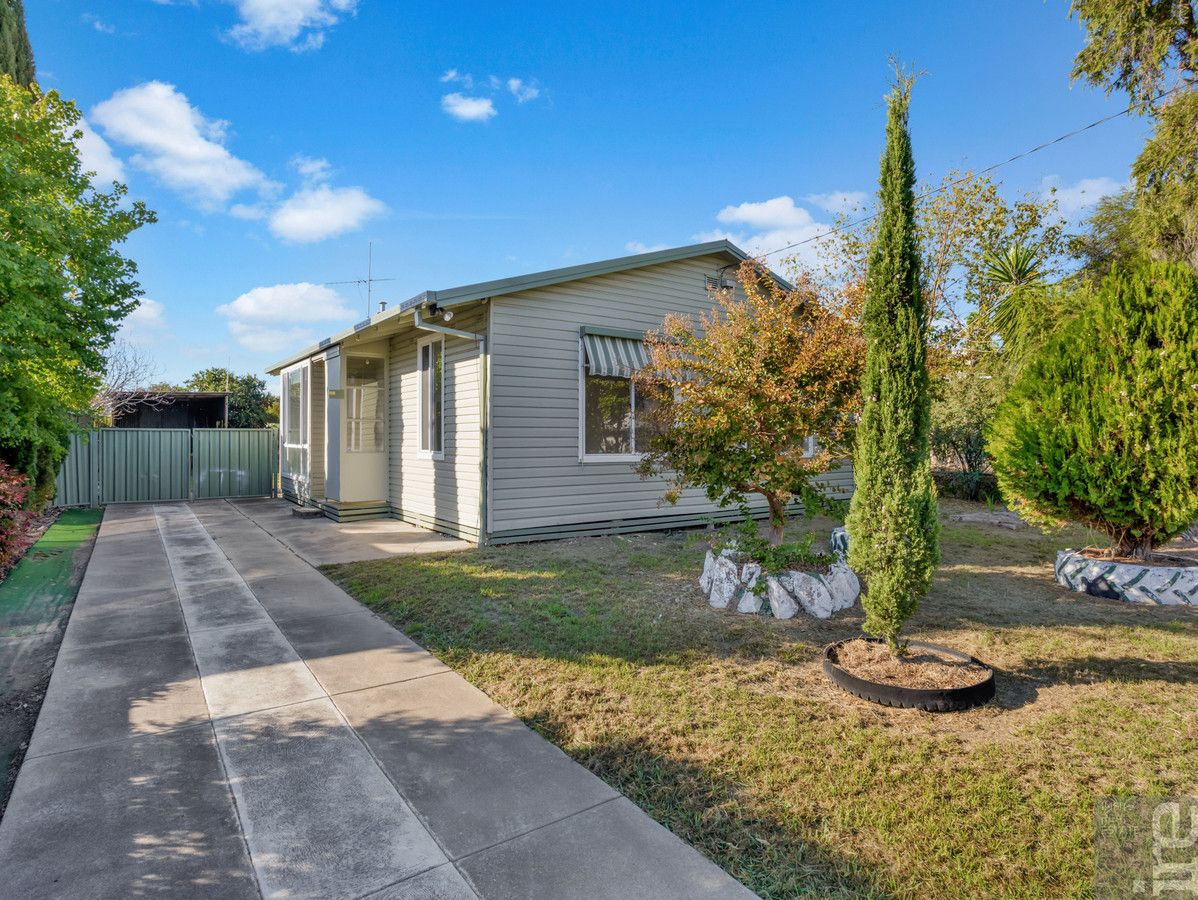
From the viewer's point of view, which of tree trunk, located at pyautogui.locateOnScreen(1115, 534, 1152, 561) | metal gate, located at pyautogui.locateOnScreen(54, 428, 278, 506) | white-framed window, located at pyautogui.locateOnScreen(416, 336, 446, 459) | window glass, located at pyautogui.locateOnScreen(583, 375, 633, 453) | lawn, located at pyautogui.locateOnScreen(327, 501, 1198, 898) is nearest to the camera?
lawn, located at pyautogui.locateOnScreen(327, 501, 1198, 898)

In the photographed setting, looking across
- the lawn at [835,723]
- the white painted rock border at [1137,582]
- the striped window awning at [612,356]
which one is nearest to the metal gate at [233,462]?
the striped window awning at [612,356]

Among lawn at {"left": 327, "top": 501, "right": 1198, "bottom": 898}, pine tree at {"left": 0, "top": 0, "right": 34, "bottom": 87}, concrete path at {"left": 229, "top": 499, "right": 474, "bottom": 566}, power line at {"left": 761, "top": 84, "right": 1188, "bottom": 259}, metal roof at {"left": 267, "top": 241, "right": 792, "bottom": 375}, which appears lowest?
lawn at {"left": 327, "top": 501, "right": 1198, "bottom": 898}

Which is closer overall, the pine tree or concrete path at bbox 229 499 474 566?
concrete path at bbox 229 499 474 566

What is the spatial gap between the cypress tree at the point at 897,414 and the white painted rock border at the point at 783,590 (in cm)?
146

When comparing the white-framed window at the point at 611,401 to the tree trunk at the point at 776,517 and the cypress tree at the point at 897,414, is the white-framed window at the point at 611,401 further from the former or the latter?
the cypress tree at the point at 897,414

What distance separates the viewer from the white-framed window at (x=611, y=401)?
8.70 m

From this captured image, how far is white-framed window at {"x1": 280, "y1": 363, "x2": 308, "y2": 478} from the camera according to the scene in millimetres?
12008

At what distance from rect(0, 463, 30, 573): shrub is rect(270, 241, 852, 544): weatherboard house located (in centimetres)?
411

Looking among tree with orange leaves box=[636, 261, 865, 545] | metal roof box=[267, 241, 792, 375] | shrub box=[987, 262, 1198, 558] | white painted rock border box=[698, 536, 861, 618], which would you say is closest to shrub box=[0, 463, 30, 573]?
metal roof box=[267, 241, 792, 375]

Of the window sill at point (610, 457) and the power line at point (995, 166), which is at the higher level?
the power line at point (995, 166)

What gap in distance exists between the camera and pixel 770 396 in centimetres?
535

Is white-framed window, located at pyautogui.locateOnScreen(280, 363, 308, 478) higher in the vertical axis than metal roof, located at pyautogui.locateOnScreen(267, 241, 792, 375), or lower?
lower

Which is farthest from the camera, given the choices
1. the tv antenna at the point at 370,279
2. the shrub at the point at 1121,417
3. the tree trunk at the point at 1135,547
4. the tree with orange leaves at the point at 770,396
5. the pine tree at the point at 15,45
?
the tv antenna at the point at 370,279

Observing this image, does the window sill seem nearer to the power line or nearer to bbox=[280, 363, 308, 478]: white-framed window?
the power line
